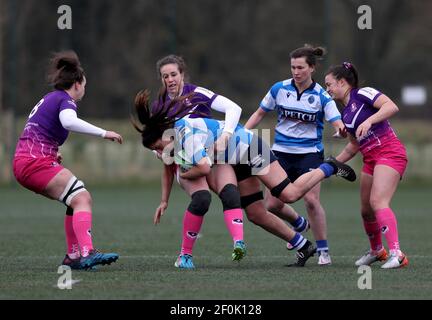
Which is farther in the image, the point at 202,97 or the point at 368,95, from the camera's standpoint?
the point at 202,97

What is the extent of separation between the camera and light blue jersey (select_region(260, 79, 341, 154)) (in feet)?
24.5

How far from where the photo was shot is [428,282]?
587 cm

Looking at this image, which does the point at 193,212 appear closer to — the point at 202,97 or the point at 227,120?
the point at 227,120

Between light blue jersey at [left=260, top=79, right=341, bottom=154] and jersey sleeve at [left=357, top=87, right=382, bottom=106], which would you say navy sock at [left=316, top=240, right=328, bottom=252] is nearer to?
light blue jersey at [left=260, top=79, right=341, bottom=154]

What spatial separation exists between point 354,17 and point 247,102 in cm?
535

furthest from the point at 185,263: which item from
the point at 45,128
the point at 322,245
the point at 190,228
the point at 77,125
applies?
the point at 45,128

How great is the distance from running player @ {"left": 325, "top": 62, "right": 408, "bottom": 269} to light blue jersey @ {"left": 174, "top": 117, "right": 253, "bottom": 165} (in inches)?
31.3

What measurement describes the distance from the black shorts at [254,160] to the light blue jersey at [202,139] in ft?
0.14

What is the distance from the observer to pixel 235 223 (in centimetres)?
673

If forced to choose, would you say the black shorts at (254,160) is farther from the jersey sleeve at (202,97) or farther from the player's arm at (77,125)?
the player's arm at (77,125)

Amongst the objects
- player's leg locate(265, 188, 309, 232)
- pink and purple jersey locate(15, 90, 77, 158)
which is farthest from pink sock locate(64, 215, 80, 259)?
player's leg locate(265, 188, 309, 232)

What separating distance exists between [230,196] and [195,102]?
2.87ft
